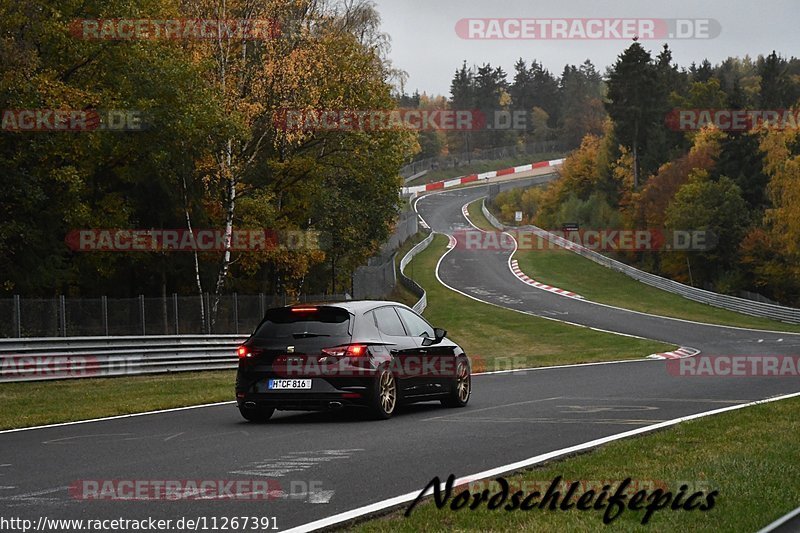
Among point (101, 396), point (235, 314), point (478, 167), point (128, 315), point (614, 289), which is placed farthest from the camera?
point (478, 167)

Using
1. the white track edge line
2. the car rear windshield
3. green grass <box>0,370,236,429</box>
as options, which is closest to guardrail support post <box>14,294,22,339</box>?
green grass <box>0,370,236,429</box>

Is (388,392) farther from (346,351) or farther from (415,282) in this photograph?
(415,282)

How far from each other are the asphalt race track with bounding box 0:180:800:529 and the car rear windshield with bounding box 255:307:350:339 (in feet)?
3.83

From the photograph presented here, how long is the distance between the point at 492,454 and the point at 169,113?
2348cm

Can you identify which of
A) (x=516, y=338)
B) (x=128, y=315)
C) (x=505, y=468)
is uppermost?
(x=505, y=468)

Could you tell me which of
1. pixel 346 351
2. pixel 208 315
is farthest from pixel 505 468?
pixel 208 315

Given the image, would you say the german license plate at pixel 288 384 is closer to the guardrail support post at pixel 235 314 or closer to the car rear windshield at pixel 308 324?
the car rear windshield at pixel 308 324

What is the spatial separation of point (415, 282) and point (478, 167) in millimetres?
92801

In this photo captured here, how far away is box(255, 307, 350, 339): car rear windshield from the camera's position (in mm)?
14367

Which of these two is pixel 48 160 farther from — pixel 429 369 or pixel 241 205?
pixel 429 369

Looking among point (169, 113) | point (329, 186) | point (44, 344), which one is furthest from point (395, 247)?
point (44, 344)

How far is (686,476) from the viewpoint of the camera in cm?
898

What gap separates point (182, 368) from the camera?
27.7 m

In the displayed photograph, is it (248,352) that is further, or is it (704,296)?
(704,296)
